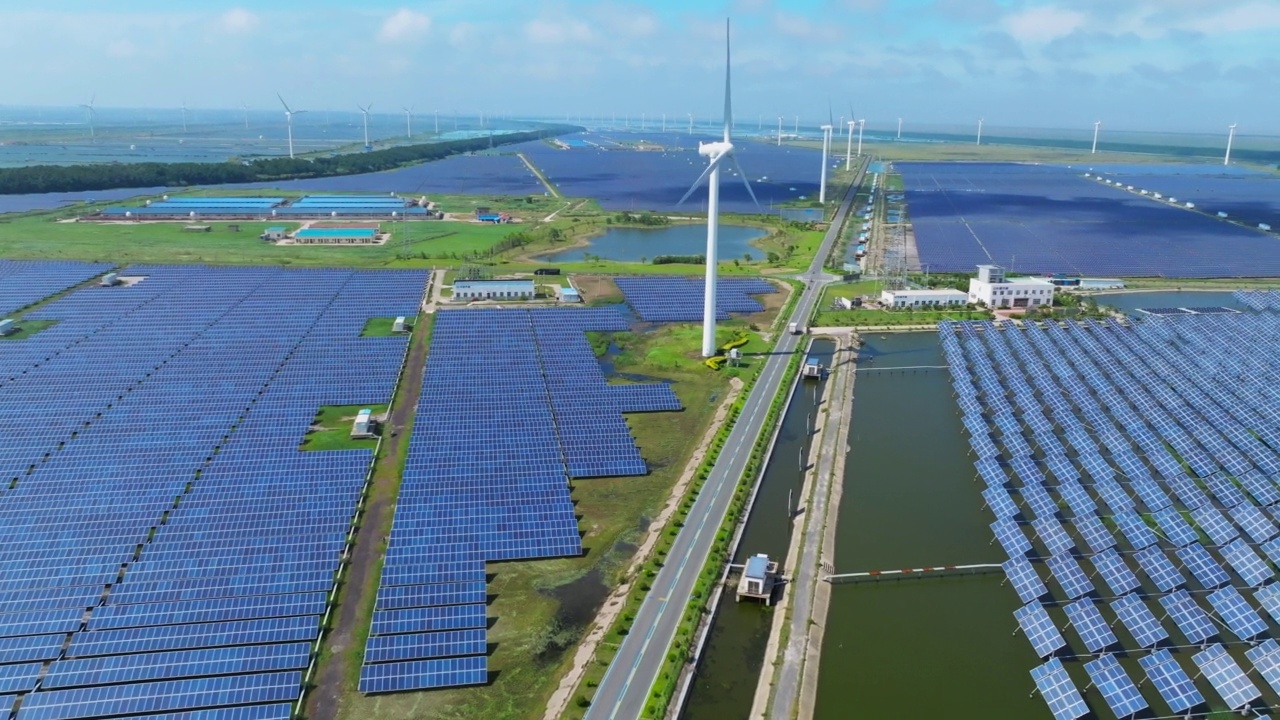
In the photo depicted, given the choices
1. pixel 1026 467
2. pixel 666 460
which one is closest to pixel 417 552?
pixel 666 460

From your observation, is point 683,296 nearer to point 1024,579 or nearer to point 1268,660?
point 1024,579

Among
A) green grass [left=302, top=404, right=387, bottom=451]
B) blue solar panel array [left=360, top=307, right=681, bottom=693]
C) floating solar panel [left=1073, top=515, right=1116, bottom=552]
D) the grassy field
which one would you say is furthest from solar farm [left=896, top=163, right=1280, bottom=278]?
green grass [left=302, top=404, right=387, bottom=451]

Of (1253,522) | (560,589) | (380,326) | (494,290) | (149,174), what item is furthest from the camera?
(149,174)

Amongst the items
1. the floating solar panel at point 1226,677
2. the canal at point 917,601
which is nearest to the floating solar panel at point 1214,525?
the floating solar panel at point 1226,677

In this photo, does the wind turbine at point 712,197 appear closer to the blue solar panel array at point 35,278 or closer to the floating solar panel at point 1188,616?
the floating solar panel at point 1188,616

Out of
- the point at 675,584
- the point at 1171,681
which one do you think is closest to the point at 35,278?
the point at 675,584

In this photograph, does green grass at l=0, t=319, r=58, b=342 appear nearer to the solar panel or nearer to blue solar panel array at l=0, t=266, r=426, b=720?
blue solar panel array at l=0, t=266, r=426, b=720
